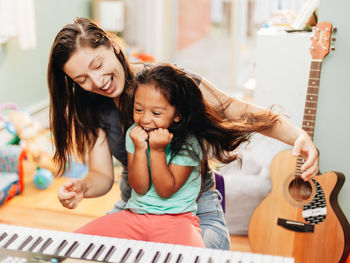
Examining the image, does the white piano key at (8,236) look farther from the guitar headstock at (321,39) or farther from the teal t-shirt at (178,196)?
the guitar headstock at (321,39)

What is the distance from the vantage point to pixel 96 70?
1281 millimetres

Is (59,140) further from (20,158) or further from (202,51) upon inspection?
(202,51)

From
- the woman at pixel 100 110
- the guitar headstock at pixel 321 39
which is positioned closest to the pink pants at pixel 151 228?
Result: the woman at pixel 100 110

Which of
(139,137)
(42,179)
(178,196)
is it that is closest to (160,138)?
(139,137)

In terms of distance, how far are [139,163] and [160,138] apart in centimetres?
11

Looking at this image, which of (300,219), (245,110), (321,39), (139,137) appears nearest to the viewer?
(139,137)

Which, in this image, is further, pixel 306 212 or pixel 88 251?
pixel 306 212

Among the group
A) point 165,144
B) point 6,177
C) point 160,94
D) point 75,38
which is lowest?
point 6,177

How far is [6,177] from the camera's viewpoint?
2.68 m

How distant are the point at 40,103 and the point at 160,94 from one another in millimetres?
3044

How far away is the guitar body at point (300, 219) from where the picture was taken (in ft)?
6.05

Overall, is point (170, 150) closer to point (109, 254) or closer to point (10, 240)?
point (109, 254)

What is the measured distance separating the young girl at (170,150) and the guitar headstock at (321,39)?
2.19ft

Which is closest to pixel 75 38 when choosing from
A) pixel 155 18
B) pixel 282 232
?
pixel 282 232
